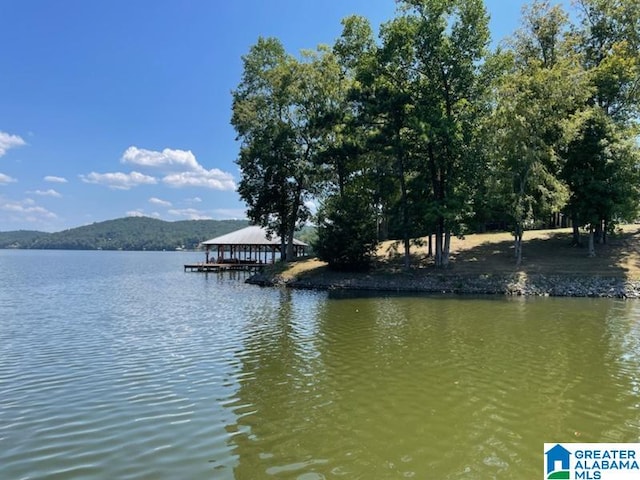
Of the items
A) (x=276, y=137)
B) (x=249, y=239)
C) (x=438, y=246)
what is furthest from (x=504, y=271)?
(x=249, y=239)

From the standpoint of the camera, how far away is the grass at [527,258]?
1160 inches

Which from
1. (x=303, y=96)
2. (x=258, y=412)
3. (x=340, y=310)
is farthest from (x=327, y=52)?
(x=258, y=412)

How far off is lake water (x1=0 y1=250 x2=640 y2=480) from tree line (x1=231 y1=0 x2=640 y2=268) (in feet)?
48.9

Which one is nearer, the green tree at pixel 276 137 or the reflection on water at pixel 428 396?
the reflection on water at pixel 428 396

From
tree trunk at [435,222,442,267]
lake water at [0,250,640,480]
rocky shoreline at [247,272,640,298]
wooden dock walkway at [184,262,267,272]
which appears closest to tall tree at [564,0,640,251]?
rocky shoreline at [247,272,640,298]

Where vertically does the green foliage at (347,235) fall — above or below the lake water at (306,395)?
above

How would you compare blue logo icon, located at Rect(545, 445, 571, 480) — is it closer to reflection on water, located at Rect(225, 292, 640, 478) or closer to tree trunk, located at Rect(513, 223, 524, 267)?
reflection on water, located at Rect(225, 292, 640, 478)

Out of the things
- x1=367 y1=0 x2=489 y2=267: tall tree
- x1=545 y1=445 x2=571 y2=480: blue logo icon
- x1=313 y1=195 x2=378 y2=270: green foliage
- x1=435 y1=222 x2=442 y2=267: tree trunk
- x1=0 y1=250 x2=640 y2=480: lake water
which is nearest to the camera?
x1=545 y1=445 x2=571 y2=480: blue logo icon

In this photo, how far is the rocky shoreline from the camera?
26.2 m

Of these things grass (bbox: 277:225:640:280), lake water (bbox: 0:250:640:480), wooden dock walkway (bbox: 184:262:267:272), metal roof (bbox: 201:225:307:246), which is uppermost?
metal roof (bbox: 201:225:307:246)

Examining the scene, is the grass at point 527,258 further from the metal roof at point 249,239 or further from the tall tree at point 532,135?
the metal roof at point 249,239

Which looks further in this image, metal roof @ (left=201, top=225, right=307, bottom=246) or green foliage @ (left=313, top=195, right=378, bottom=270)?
metal roof @ (left=201, top=225, right=307, bottom=246)

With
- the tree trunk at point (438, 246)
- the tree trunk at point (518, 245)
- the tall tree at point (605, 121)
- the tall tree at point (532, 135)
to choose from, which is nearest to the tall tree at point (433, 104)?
the tree trunk at point (438, 246)

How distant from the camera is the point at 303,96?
39.3 meters
